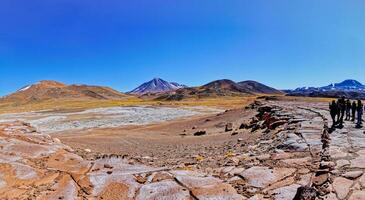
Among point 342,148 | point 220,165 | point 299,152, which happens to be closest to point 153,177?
point 220,165

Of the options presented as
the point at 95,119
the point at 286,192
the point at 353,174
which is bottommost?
the point at 95,119

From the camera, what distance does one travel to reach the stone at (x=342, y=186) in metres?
8.98

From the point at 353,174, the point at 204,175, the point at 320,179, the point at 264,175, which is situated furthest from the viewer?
the point at 204,175

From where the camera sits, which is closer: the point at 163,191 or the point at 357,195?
the point at 357,195

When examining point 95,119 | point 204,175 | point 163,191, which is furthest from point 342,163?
point 95,119

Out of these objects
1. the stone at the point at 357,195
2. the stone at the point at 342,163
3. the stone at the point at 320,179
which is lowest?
the stone at the point at 357,195

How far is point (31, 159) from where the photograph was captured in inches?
578

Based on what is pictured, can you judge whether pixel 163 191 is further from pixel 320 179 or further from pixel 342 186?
pixel 342 186

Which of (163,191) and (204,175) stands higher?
(204,175)

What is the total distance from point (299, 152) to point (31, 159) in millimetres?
10389

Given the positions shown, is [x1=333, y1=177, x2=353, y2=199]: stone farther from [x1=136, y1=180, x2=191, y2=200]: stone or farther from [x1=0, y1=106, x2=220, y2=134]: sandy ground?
[x1=0, y1=106, x2=220, y2=134]: sandy ground

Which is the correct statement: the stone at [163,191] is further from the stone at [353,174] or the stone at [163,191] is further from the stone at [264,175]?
the stone at [353,174]

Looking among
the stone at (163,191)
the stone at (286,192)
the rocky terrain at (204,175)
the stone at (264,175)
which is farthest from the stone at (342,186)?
the stone at (163,191)

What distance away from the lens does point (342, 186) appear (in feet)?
31.0
